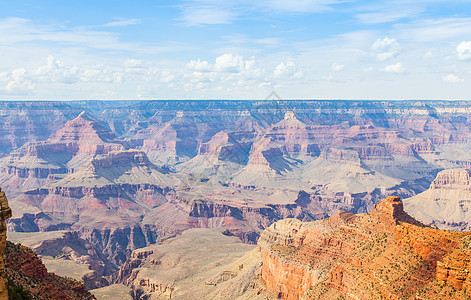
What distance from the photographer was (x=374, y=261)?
58031 millimetres

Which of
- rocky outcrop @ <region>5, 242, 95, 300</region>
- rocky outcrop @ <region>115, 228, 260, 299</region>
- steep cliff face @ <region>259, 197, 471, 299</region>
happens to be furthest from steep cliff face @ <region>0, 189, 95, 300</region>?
rocky outcrop @ <region>115, 228, 260, 299</region>

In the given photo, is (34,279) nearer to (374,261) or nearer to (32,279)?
(32,279)

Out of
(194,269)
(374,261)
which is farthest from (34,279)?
(194,269)

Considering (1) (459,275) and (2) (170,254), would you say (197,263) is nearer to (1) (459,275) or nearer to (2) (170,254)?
(2) (170,254)

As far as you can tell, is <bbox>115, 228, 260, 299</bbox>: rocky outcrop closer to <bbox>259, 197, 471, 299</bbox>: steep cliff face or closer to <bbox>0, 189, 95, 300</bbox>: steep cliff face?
<bbox>259, 197, 471, 299</bbox>: steep cliff face

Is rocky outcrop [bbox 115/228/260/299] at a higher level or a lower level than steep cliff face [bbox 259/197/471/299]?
lower

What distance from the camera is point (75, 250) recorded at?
16625 centimetres

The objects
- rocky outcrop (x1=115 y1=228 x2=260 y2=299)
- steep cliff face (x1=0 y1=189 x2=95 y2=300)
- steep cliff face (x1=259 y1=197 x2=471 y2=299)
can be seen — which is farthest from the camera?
rocky outcrop (x1=115 y1=228 x2=260 y2=299)

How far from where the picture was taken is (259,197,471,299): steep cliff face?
4541 cm

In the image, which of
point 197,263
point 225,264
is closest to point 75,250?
point 197,263

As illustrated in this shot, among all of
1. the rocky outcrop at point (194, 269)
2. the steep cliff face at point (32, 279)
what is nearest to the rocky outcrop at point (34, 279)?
the steep cliff face at point (32, 279)

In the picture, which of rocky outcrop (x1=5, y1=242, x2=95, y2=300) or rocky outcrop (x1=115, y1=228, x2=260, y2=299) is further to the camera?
rocky outcrop (x1=115, y1=228, x2=260, y2=299)

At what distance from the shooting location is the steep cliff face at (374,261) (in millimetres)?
45406

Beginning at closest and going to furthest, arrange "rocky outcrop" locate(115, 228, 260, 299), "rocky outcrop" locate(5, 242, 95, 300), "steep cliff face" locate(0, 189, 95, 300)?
"steep cliff face" locate(0, 189, 95, 300)
"rocky outcrop" locate(5, 242, 95, 300)
"rocky outcrop" locate(115, 228, 260, 299)
